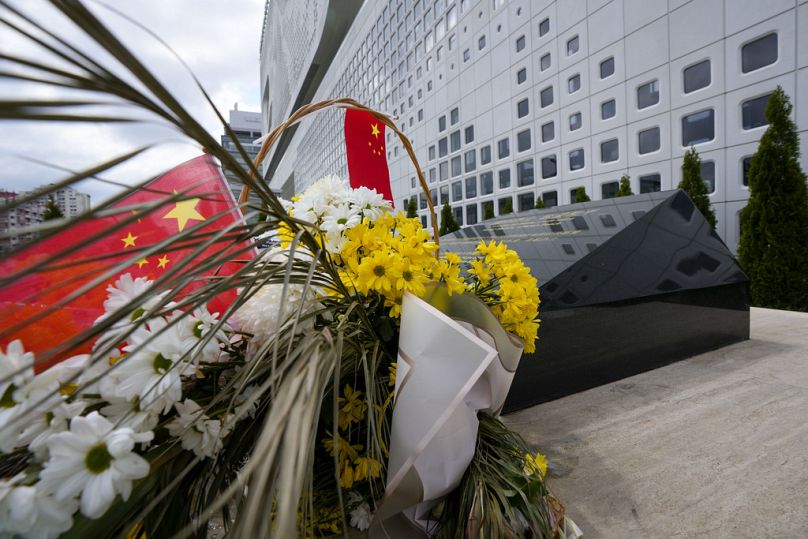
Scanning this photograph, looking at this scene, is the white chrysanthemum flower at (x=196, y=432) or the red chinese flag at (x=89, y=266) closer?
the white chrysanthemum flower at (x=196, y=432)

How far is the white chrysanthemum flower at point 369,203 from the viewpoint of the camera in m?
0.88

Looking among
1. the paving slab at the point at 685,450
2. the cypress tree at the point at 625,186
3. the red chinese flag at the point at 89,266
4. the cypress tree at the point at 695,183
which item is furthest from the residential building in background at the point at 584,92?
the red chinese flag at the point at 89,266

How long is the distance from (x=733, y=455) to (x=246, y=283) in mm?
2084

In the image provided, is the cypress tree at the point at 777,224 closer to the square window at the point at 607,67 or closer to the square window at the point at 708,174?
the square window at the point at 708,174

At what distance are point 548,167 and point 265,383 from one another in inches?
606

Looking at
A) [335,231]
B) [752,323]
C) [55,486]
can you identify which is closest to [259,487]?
[55,486]

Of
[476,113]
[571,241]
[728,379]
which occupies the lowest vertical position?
[728,379]

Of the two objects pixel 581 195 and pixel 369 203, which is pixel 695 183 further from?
pixel 369 203

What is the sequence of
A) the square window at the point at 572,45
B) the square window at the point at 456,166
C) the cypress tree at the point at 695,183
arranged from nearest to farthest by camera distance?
1. the cypress tree at the point at 695,183
2. the square window at the point at 572,45
3. the square window at the point at 456,166

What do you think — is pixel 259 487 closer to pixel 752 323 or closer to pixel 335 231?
pixel 335 231

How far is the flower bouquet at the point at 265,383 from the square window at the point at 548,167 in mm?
14403

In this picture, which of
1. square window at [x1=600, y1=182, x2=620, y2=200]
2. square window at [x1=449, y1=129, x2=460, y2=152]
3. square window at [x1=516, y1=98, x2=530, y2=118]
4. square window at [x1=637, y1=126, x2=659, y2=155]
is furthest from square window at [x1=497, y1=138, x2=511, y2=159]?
square window at [x1=637, y1=126, x2=659, y2=155]

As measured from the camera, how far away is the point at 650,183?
36.5 feet

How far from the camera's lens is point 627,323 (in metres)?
2.75
